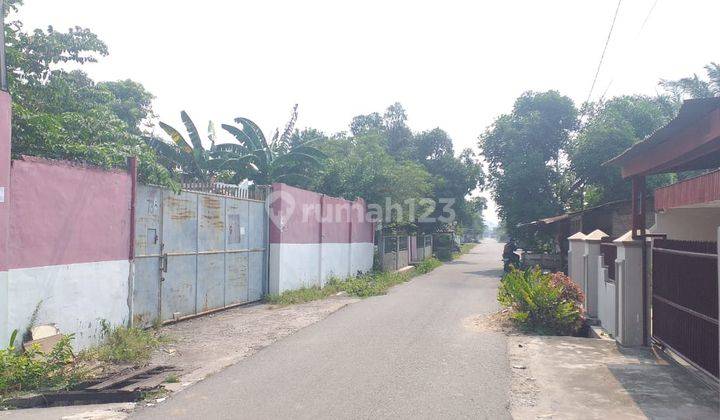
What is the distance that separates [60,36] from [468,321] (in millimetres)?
10506

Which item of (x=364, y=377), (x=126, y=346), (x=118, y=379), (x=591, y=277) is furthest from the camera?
(x=591, y=277)

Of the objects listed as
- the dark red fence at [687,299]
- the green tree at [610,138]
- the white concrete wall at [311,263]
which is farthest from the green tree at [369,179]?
the dark red fence at [687,299]

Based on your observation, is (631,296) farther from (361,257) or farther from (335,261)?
(361,257)

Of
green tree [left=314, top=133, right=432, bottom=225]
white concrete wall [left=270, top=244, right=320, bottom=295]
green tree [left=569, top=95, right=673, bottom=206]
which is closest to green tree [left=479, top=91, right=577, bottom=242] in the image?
green tree [left=569, top=95, right=673, bottom=206]

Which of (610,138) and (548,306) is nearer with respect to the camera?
(548,306)

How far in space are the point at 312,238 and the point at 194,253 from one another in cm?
657

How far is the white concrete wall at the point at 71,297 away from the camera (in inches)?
269

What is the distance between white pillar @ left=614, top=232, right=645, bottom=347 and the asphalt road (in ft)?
6.10

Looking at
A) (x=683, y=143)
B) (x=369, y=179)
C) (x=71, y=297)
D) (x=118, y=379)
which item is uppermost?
(x=369, y=179)

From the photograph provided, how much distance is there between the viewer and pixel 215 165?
19125 millimetres

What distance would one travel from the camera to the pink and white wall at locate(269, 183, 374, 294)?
14.9 metres

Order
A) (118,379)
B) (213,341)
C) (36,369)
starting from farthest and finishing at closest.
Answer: (213,341), (118,379), (36,369)

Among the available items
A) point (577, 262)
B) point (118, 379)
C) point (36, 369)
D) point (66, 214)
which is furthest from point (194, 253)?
point (577, 262)

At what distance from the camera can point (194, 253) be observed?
11.5m
